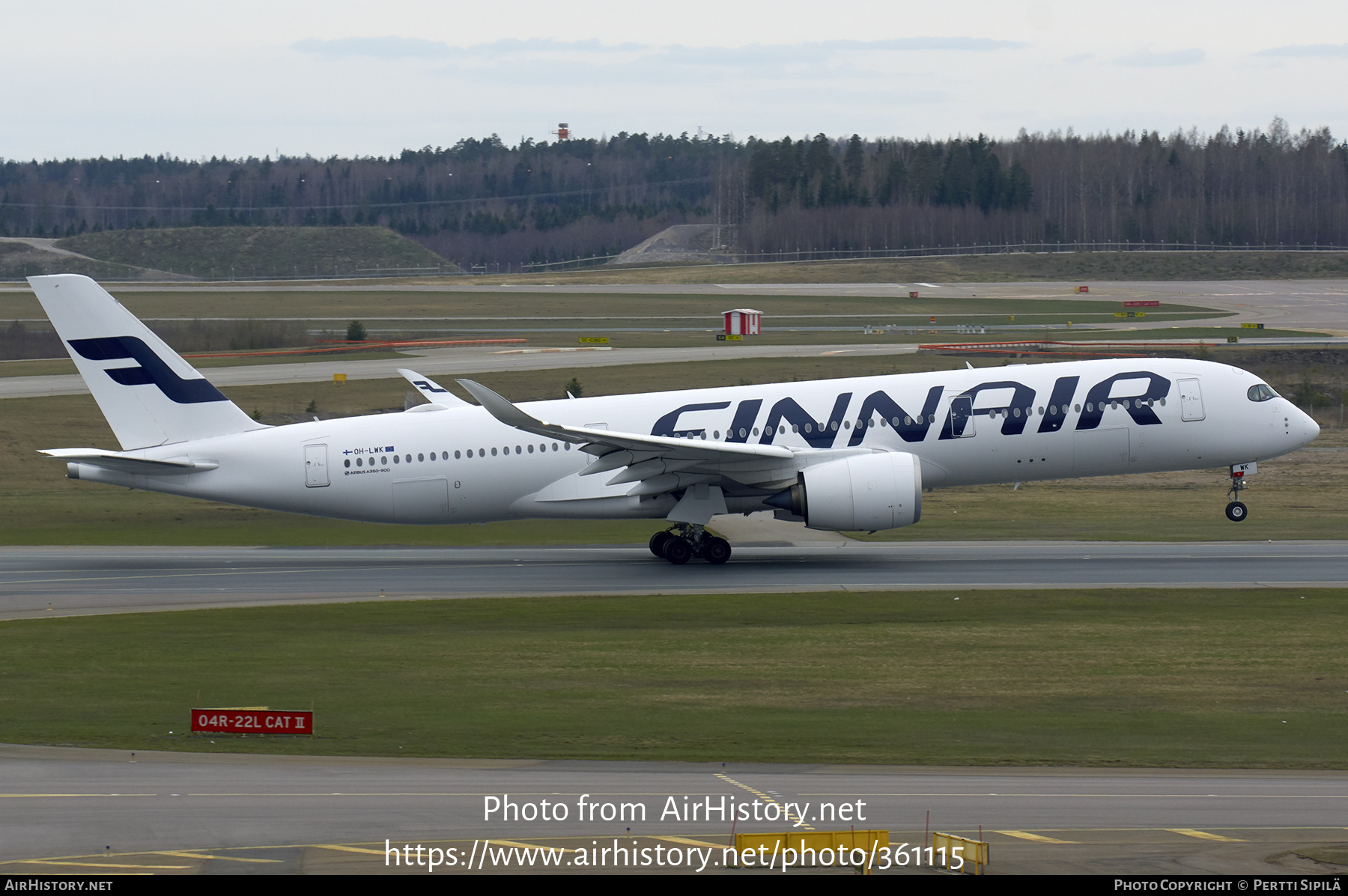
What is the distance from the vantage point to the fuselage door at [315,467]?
3662 cm

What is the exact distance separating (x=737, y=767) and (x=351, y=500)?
20904 mm

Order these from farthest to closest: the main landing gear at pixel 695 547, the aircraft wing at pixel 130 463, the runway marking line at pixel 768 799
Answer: the main landing gear at pixel 695 547 < the aircraft wing at pixel 130 463 < the runway marking line at pixel 768 799

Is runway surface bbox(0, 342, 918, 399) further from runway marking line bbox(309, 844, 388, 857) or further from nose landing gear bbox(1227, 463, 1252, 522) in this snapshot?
runway marking line bbox(309, 844, 388, 857)

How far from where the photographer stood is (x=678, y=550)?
36625 mm

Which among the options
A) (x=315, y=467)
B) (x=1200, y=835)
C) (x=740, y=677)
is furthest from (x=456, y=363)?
(x=1200, y=835)

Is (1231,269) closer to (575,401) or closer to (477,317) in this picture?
(477,317)

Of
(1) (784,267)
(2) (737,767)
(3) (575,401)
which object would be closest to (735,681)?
(2) (737,767)

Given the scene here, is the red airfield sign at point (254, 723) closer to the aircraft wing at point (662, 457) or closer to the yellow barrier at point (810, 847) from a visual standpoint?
the yellow barrier at point (810, 847)

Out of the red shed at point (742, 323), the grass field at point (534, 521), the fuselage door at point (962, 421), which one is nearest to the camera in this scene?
the fuselage door at point (962, 421)

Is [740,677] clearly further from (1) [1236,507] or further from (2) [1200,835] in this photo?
(1) [1236,507]

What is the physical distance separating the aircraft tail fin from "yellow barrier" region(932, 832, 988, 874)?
27.4m

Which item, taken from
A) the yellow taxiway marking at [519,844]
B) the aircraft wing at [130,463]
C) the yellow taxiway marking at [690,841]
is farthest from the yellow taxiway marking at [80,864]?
the aircraft wing at [130,463]

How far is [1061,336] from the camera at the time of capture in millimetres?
86562

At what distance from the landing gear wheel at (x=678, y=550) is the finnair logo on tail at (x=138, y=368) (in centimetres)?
1289
